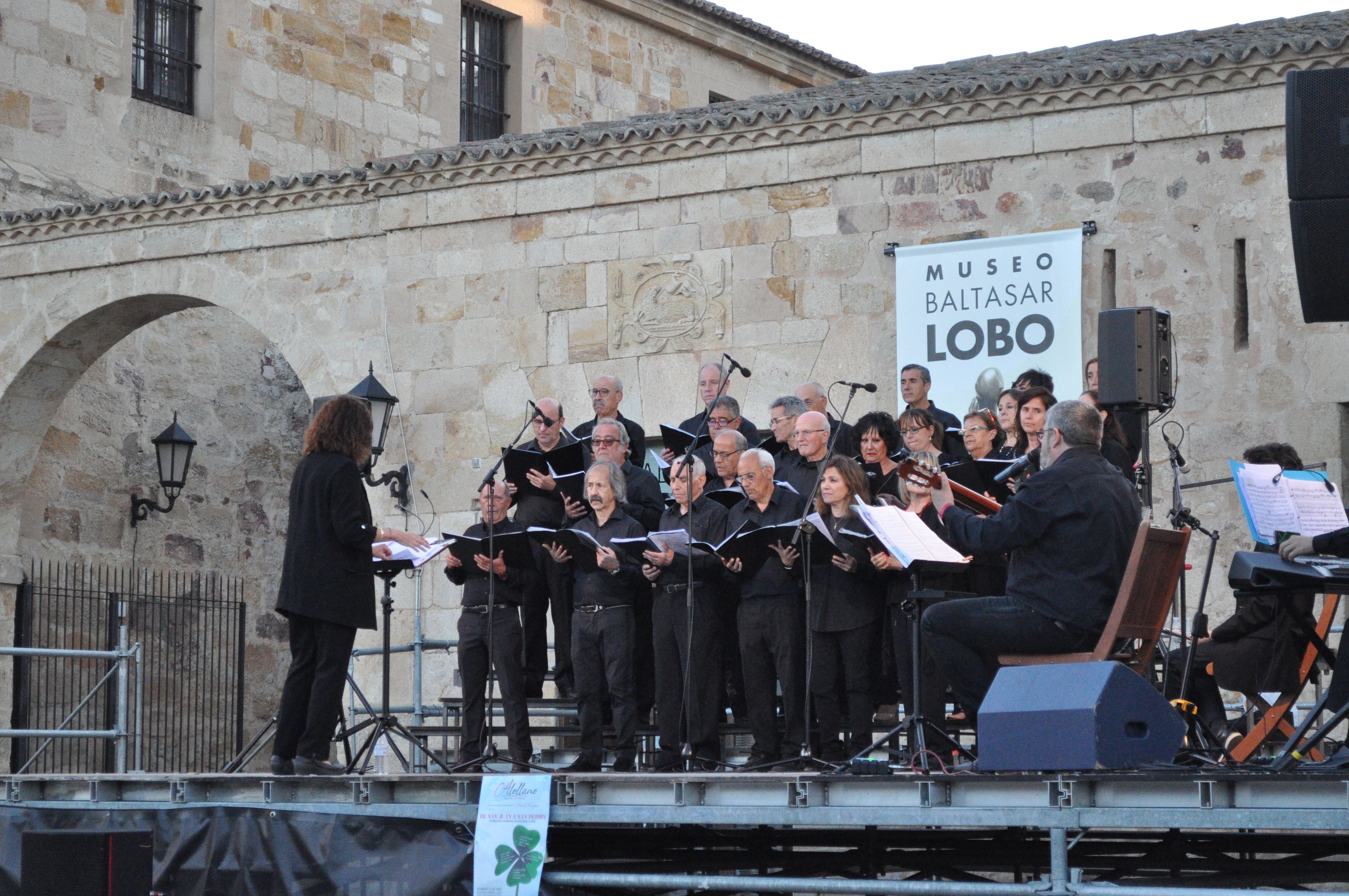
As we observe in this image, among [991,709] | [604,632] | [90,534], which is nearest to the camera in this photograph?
[991,709]

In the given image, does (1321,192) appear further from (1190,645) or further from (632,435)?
(632,435)

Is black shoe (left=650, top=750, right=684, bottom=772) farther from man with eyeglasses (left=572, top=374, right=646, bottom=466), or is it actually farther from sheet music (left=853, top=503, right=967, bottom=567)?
man with eyeglasses (left=572, top=374, right=646, bottom=466)

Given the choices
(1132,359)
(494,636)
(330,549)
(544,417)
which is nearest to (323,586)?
(330,549)

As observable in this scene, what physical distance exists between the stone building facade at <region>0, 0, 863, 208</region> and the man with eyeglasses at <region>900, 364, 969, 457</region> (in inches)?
373

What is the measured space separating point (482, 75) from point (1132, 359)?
1421 centimetres

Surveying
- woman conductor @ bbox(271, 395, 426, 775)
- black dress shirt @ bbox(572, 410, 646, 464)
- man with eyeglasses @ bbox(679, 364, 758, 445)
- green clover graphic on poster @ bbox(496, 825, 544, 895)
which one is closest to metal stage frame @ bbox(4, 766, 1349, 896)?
green clover graphic on poster @ bbox(496, 825, 544, 895)

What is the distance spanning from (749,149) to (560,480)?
3969 mm

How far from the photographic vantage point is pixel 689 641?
26.5ft

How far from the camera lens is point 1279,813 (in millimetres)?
5414

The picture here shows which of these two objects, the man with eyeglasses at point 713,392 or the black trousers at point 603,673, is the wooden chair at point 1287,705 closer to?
the black trousers at point 603,673

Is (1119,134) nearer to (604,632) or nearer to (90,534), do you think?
(604,632)

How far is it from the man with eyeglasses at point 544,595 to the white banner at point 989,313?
2797 millimetres

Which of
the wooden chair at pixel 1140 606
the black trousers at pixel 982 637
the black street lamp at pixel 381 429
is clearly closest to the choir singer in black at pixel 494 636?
the black trousers at pixel 982 637

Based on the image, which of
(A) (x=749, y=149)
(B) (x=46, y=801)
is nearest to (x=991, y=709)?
(B) (x=46, y=801)
